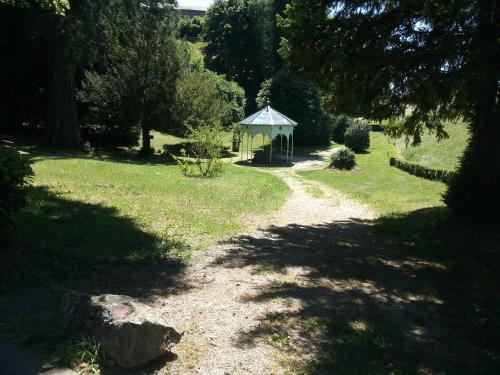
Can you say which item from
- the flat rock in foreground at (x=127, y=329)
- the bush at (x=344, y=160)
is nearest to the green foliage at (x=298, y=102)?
the bush at (x=344, y=160)

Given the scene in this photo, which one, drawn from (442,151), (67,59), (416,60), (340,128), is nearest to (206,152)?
(67,59)

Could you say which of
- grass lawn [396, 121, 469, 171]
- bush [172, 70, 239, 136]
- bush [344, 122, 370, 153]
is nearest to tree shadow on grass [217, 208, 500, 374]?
grass lawn [396, 121, 469, 171]

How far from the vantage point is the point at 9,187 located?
251 inches

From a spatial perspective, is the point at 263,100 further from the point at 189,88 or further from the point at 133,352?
the point at 133,352

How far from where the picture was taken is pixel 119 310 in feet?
14.8

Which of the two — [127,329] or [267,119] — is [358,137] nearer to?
[267,119]

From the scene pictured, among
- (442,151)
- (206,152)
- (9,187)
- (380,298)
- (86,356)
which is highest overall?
(9,187)

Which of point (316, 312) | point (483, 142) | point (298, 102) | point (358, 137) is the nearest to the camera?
point (316, 312)

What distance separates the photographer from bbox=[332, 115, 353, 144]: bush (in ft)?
151

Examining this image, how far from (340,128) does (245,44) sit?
2073 centimetres

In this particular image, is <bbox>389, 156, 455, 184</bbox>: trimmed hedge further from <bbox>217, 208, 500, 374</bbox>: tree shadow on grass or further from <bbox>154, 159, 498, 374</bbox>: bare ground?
<bbox>154, 159, 498, 374</bbox>: bare ground

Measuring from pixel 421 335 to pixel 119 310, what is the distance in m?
3.57

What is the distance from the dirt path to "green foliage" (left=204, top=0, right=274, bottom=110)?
5136 cm

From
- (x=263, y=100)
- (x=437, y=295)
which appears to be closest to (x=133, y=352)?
(x=437, y=295)
